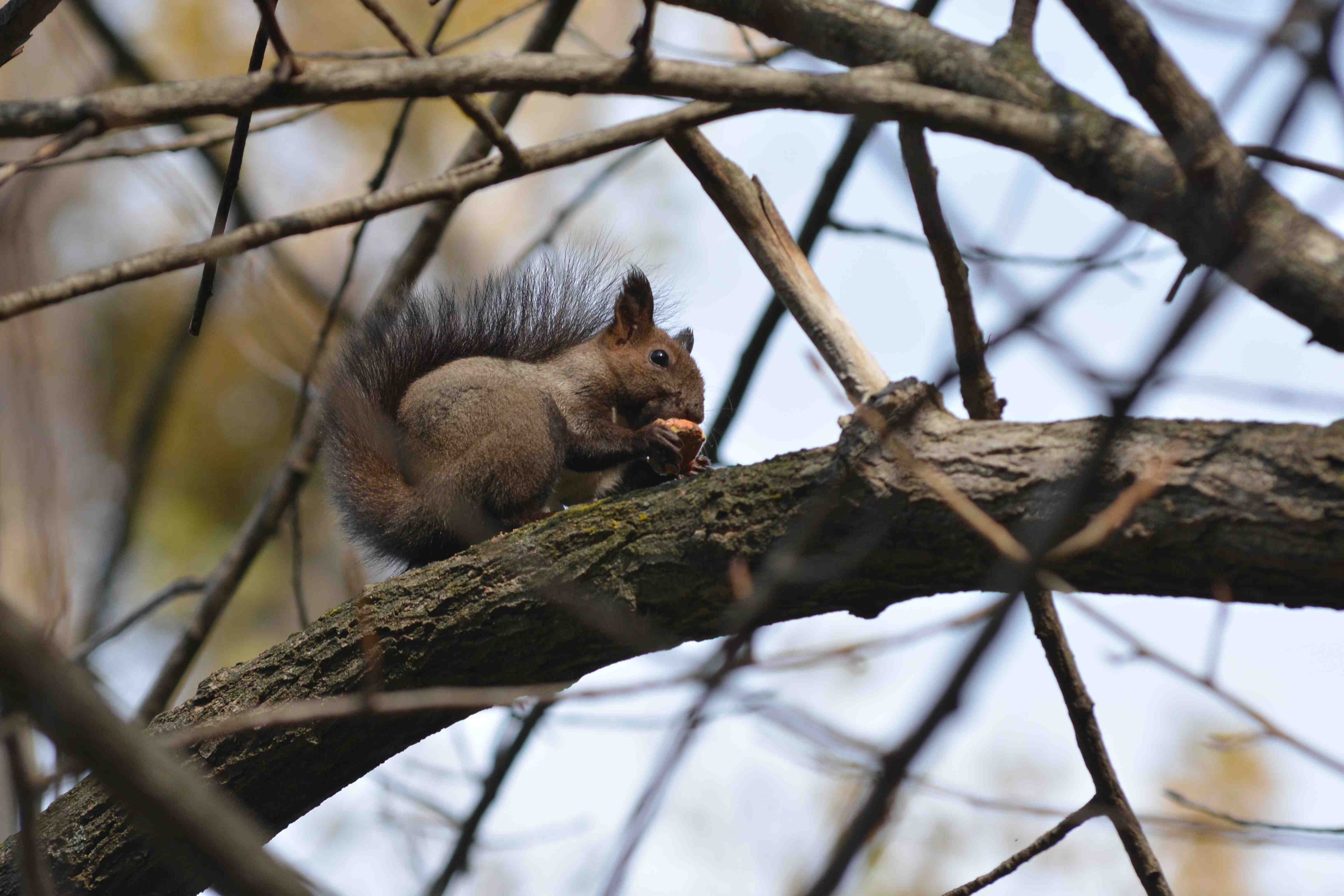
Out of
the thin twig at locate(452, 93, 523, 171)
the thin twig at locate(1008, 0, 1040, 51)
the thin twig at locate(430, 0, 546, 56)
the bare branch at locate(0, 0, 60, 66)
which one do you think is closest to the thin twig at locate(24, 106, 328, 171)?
the bare branch at locate(0, 0, 60, 66)

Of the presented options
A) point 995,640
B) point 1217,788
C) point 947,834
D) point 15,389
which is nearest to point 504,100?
point 15,389

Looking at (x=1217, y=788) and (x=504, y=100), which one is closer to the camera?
(x=504, y=100)

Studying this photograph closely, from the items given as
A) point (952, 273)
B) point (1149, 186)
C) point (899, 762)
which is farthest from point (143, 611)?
point (899, 762)

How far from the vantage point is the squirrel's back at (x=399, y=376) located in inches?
133

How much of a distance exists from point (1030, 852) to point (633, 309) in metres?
2.62

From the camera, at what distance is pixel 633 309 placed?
433cm

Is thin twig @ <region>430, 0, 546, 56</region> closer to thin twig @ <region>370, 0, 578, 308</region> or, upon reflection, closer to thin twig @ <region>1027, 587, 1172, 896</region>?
thin twig @ <region>370, 0, 578, 308</region>

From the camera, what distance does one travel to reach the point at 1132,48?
168 centimetres

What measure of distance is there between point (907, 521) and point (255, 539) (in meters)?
2.91

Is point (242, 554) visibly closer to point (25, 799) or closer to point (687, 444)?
point (687, 444)

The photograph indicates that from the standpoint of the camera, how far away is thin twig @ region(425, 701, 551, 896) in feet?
12.0

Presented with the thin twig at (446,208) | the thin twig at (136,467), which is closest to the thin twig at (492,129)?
the thin twig at (446,208)

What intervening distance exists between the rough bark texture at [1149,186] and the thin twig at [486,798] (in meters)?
2.40

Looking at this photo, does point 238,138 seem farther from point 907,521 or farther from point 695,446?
point 695,446
